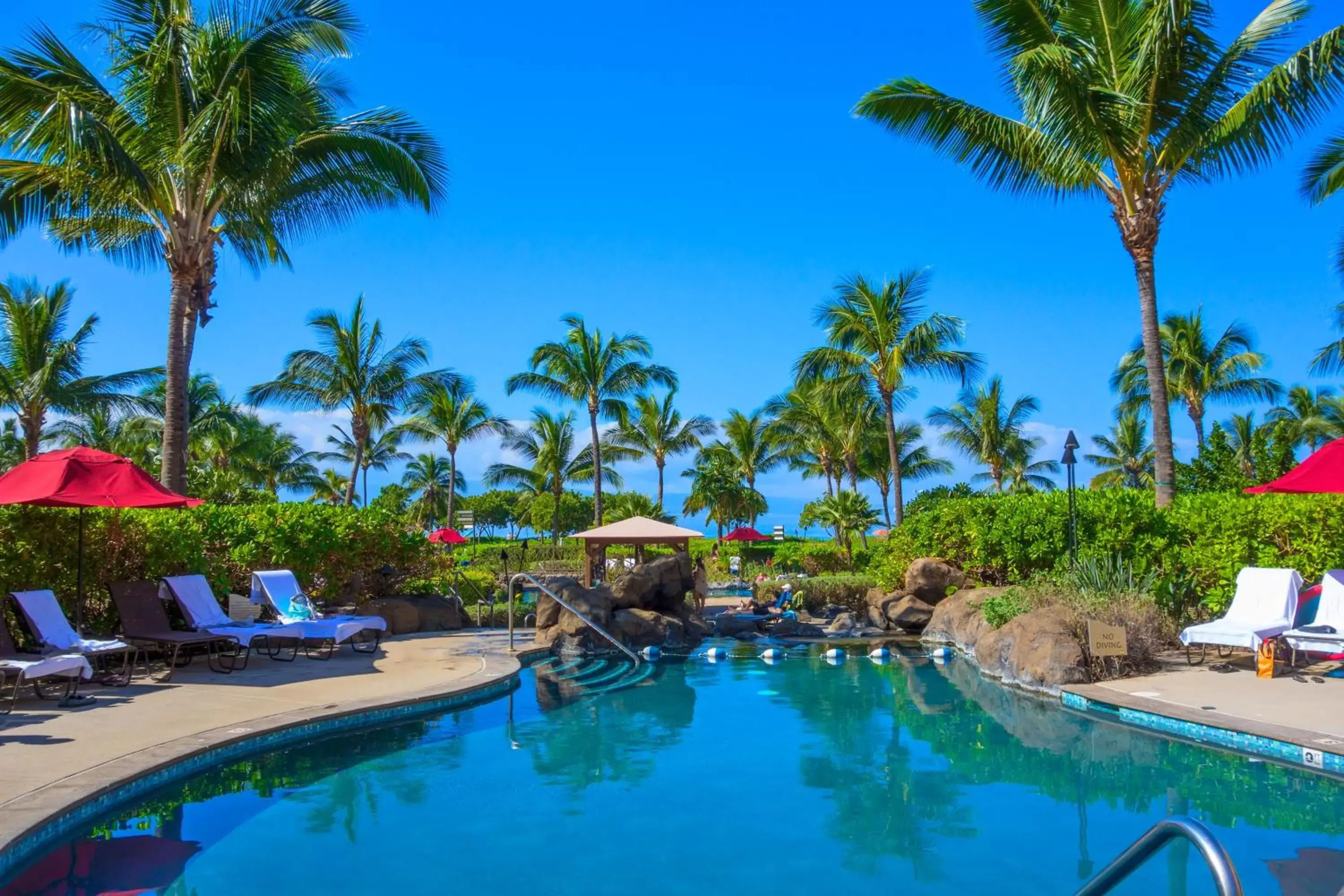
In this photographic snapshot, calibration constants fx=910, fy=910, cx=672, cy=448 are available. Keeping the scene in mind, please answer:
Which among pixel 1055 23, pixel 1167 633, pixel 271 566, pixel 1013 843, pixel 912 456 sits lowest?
pixel 1013 843

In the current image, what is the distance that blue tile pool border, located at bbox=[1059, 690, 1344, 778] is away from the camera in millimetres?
6477

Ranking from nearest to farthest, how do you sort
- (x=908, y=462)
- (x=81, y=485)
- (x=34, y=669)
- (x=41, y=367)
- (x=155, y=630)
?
(x=34, y=669), (x=81, y=485), (x=155, y=630), (x=41, y=367), (x=908, y=462)

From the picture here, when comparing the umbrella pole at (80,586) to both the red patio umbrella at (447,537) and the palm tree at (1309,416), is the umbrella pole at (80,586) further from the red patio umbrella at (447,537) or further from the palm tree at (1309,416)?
the palm tree at (1309,416)

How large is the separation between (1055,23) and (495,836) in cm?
1438

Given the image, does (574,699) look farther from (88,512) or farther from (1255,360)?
(1255,360)

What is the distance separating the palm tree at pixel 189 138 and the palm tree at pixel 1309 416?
34413 mm

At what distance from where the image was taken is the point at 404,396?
97.1 feet

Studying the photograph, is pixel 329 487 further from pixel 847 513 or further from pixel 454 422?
pixel 847 513

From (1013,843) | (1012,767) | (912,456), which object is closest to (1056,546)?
(1012,767)

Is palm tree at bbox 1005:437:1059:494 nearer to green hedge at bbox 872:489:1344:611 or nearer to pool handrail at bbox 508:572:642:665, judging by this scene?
green hedge at bbox 872:489:1344:611

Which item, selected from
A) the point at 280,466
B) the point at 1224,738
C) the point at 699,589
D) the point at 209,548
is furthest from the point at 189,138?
the point at 280,466

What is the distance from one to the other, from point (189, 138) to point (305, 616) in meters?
6.64

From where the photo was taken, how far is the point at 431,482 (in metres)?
61.7

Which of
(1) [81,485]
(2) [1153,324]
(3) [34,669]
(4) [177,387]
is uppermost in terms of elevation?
(2) [1153,324]
